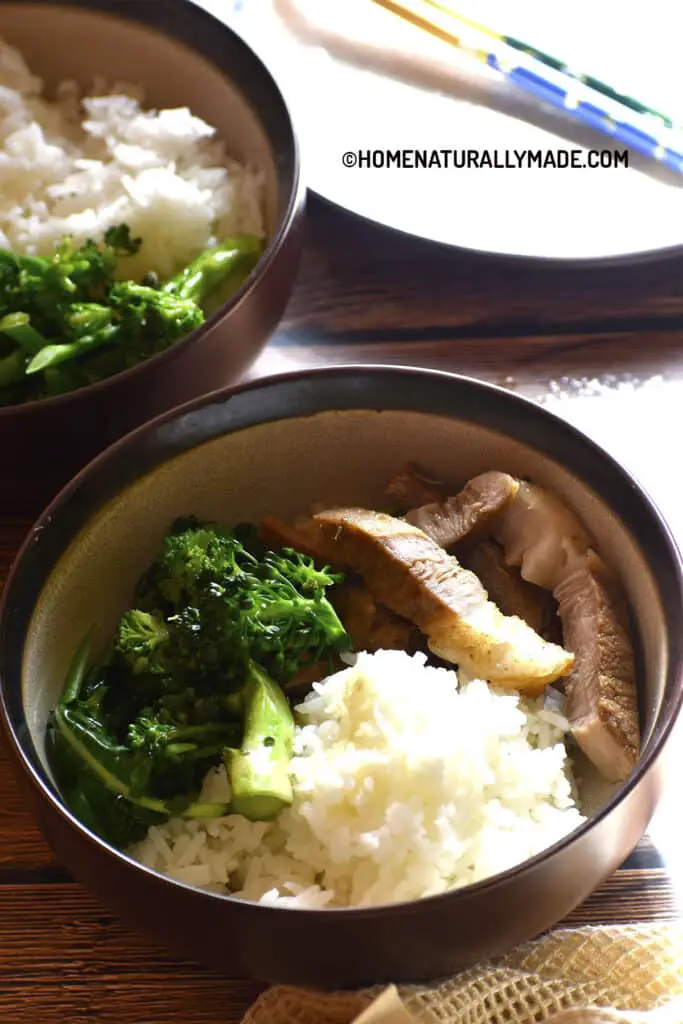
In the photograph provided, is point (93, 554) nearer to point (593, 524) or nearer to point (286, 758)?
point (286, 758)

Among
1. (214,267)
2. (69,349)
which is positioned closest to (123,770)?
(69,349)

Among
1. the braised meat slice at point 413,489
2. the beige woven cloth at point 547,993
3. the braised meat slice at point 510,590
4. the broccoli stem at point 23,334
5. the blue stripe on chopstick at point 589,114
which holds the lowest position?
the beige woven cloth at point 547,993

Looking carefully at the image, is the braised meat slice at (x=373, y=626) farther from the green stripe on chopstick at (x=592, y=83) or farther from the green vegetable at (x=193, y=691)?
the green stripe on chopstick at (x=592, y=83)

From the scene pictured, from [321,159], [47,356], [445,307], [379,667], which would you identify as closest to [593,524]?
[379,667]

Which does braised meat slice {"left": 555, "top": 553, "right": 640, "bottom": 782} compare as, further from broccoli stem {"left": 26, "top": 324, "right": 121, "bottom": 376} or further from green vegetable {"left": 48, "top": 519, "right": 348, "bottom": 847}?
broccoli stem {"left": 26, "top": 324, "right": 121, "bottom": 376}

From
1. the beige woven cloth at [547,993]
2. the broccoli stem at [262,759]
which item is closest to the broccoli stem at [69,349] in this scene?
the broccoli stem at [262,759]

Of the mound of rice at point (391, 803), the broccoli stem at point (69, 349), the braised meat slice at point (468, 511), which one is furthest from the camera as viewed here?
the broccoli stem at point (69, 349)
